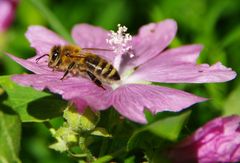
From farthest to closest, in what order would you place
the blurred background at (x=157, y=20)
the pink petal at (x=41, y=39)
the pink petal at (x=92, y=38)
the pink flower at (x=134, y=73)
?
1. the blurred background at (x=157, y=20)
2. the pink petal at (x=92, y=38)
3. the pink petal at (x=41, y=39)
4. the pink flower at (x=134, y=73)

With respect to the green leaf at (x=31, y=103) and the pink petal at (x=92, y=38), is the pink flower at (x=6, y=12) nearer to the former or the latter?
the pink petal at (x=92, y=38)

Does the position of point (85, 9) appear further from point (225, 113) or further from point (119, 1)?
point (225, 113)

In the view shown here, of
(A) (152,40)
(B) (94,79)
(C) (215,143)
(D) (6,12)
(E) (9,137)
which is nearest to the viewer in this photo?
(C) (215,143)

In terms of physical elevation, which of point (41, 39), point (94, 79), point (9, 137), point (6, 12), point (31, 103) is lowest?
point (9, 137)

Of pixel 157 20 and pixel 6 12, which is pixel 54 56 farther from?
pixel 6 12

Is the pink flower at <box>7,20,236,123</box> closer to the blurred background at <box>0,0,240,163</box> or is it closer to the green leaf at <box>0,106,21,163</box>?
the green leaf at <box>0,106,21,163</box>

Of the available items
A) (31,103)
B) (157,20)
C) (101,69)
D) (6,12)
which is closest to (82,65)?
(101,69)

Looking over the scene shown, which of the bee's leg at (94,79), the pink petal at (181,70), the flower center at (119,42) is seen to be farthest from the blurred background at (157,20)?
the bee's leg at (94,79)

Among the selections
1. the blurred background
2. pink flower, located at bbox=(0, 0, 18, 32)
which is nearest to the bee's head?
the blurred background
